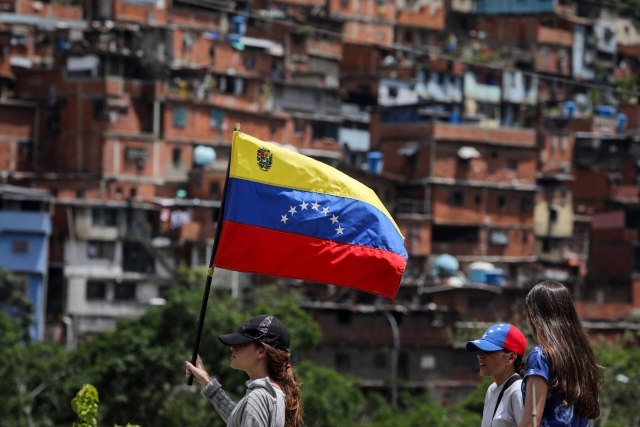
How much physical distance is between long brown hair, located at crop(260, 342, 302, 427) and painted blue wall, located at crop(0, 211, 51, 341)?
2438 inches

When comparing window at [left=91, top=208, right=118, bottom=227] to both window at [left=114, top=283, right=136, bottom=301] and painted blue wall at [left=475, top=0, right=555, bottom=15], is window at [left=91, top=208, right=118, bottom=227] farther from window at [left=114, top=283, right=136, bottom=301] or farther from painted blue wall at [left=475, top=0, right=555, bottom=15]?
painted blue wall at [left=475, top=0, right=555, bottom=15]

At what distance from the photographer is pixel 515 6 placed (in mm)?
104812

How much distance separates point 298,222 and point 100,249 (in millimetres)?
60841

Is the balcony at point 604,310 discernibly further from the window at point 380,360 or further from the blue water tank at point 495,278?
the window at point 380,360

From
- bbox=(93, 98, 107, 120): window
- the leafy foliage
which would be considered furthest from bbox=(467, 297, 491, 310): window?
the leafy foliage

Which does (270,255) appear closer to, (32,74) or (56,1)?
(32,74)

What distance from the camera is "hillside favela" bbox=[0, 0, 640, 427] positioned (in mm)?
61344

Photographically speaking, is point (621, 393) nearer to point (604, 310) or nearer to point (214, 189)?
point (214, 189)

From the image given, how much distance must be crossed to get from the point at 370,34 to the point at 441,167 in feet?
45.2

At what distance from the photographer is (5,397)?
2290 inches

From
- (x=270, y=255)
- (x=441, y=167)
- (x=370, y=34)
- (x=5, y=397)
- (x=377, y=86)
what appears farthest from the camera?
Answer: (x=370, y=34)

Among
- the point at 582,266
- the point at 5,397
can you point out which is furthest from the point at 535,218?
the point at 5,397

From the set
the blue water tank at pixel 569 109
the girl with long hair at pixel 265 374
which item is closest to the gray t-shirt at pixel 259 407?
the girl with long hair at pixel 265 374

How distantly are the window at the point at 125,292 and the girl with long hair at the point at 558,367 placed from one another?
63.7 m
